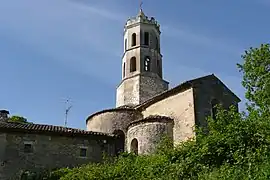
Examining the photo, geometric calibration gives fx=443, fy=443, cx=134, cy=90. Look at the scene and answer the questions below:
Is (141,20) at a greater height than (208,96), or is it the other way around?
(141,20)

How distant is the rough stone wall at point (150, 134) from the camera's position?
27812 millimetres

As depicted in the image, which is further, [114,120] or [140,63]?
[140,63]

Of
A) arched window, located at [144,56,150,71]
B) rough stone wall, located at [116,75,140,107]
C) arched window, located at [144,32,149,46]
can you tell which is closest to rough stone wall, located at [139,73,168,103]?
rough stone wall, located at [116,75,140,107]

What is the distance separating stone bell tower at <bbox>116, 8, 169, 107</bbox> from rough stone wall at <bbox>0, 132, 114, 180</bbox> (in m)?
7.54

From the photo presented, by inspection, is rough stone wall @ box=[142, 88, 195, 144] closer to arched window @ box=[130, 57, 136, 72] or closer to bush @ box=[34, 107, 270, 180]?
bush @ box=[34, 107, 270, 180]

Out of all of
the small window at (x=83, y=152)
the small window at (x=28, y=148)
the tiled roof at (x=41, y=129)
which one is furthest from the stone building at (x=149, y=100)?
the small window at (x=28, y=148)

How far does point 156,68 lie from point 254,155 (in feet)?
68.1

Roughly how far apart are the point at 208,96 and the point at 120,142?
7.21 metres

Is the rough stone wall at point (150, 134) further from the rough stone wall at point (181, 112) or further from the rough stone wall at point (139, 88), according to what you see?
the rough stone wall at point (139, 88)

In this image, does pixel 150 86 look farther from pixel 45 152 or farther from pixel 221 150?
pixel 221 150

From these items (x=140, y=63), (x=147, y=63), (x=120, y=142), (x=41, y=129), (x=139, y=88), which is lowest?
(x=120, y=142)

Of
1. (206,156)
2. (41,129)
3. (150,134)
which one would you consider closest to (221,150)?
(206,156)

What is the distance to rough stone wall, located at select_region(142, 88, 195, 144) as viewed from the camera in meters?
27.8

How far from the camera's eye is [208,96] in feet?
94.2
